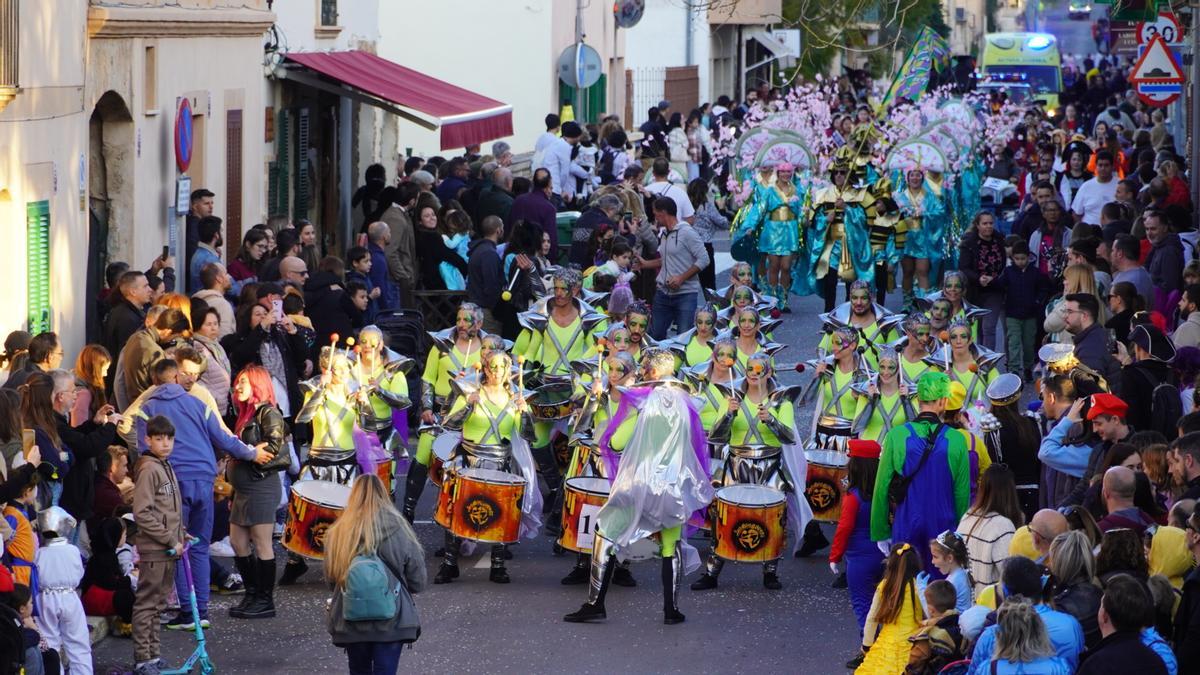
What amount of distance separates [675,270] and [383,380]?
6265 millimetres

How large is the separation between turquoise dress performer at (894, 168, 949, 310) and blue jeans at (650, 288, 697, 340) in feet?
11.8

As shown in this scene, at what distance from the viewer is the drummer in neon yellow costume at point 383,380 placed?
13.2m

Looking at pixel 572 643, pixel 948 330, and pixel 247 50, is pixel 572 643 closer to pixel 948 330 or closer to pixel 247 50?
pixel 948 330

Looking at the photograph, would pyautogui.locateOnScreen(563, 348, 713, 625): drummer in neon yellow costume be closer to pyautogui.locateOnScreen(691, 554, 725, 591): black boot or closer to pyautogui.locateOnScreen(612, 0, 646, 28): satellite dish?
pyautogui.locateOnScreen(691, 554, 725, 591): black boot

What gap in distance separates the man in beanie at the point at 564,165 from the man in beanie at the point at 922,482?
15969 mm

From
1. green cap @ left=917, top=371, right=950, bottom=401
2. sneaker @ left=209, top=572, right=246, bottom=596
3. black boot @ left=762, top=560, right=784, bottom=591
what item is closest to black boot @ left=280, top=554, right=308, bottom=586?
sneaker @ left=209, top=572, right=246, bottom=596

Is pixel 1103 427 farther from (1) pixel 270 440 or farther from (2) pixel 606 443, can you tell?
(1) pixel 270 440

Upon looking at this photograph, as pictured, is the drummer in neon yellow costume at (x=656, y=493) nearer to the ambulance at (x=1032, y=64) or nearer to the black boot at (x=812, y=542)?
the black boot at (x=812, y=542)

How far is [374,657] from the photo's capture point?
927 centimetres

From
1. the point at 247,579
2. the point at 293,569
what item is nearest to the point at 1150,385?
the point at 293,569

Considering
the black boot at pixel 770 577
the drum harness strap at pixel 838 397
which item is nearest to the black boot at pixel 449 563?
the black boot at pixel 770 577

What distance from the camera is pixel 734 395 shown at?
512 inches

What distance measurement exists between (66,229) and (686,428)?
18.1 feet

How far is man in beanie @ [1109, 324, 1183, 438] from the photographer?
11586 millimetres
